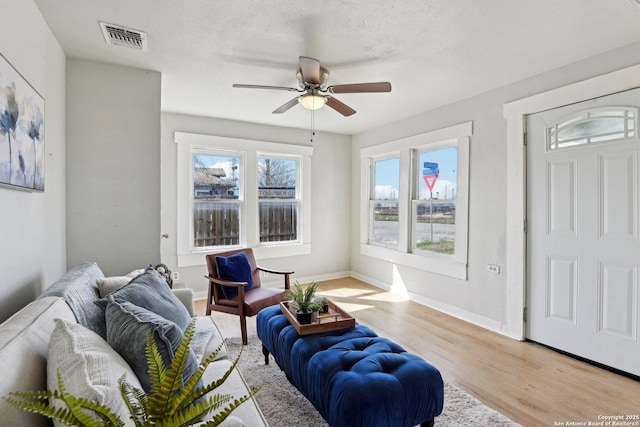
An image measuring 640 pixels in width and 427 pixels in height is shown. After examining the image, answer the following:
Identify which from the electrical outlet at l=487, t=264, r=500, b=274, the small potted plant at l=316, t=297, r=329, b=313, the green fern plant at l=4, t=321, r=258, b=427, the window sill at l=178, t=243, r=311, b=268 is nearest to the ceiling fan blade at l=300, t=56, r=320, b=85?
the small potted plant at l=316, t=297, r=329, b=313

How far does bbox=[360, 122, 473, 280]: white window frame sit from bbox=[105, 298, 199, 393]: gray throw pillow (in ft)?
10.8

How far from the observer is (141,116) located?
2.83 metres

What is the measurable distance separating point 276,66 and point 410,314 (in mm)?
3115

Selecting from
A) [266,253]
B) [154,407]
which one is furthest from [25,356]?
[266,253]

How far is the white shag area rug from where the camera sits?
192 centimetres

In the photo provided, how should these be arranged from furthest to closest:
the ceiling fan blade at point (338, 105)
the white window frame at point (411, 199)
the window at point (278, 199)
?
the window at point (278, 199) < the white window frame at point (411, 199) < the ceiling fan blade at point (338, 105)

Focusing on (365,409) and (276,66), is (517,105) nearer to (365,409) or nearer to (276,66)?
(276,66)

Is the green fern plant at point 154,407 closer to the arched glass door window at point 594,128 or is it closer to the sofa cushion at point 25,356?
the sofa cushion at point 25,356

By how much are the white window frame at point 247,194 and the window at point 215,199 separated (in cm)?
8

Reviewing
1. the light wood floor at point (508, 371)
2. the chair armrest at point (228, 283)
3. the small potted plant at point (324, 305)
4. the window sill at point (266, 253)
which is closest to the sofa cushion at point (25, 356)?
the small potted plant at point (324, 305)

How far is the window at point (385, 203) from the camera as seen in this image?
15.7 feet

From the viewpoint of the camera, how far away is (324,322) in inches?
85.0

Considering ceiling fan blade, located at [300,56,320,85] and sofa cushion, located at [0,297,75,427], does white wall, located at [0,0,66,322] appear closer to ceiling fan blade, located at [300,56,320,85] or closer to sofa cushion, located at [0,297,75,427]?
sofa cushion, located at [0,297,75,427]

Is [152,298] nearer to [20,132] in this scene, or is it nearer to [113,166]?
[20,132]
